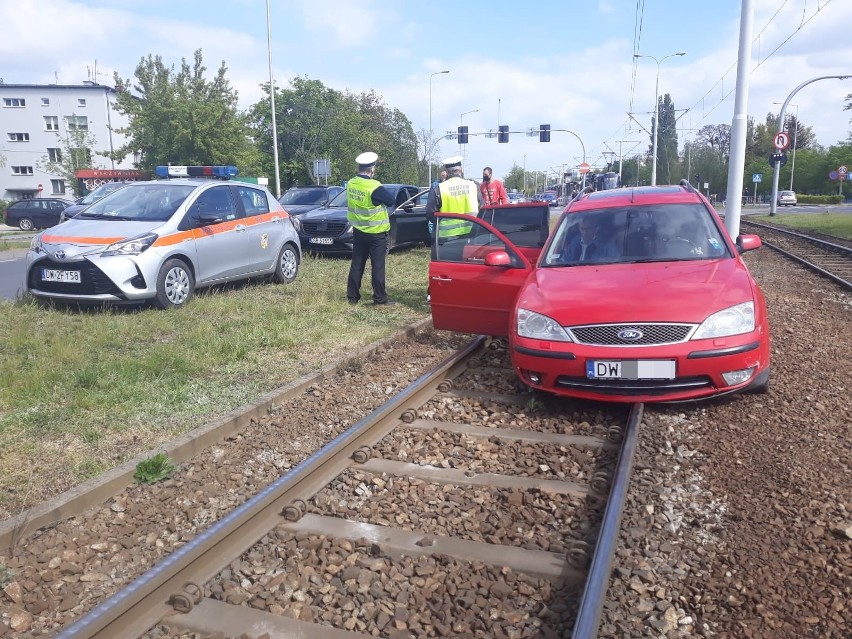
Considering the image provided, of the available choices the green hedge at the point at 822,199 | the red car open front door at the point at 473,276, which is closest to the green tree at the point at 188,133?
the red car open front door at the point at 473,276

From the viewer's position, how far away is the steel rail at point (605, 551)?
2.56 m

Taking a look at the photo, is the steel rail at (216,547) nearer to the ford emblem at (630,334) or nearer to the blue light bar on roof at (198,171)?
the ford emblem at (630,334)

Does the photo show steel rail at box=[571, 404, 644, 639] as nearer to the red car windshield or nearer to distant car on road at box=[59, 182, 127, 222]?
the red car windshield

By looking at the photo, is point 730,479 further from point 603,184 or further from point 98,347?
point 603,184

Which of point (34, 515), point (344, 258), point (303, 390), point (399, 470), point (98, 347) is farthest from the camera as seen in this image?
A: point (344, 258)

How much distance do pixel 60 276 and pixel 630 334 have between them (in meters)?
6.60

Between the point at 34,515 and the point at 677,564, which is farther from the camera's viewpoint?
the point at 34,515

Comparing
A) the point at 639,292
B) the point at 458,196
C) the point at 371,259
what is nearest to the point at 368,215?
the point at 371,259

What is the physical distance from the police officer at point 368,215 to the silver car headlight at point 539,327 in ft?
12.8

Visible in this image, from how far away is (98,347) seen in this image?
6969mm

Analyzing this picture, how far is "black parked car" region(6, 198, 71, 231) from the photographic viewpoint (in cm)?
3512

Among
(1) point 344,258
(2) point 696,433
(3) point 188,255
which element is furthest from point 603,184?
(2) point 696,433

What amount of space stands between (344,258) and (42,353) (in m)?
9.60

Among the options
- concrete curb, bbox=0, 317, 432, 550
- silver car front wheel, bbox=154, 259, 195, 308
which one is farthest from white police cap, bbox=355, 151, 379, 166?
concrete curb, bbox=0, 317, 432, 550
